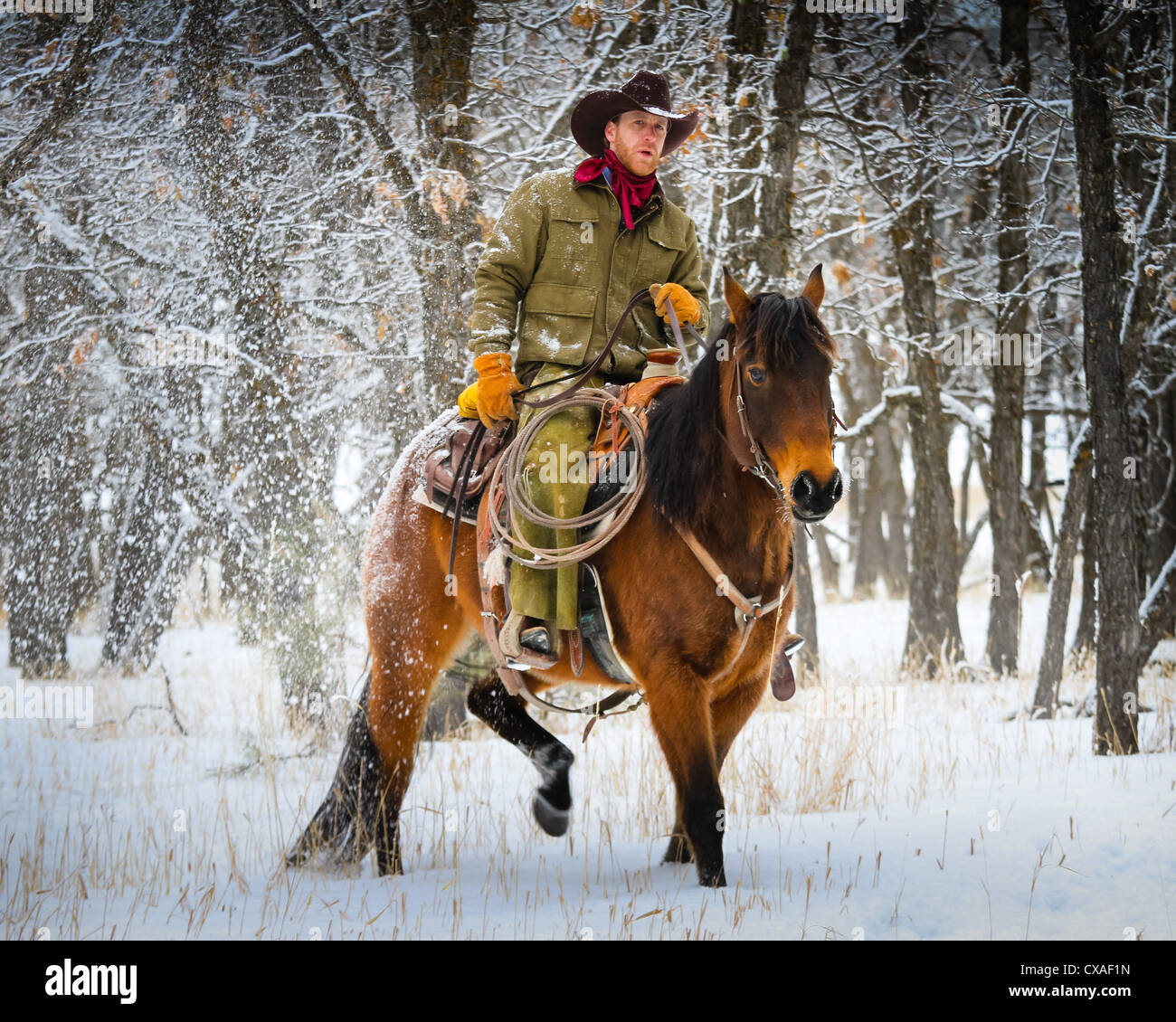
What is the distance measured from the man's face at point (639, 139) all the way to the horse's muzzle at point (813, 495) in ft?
5.96

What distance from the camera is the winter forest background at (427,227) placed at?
762 cm

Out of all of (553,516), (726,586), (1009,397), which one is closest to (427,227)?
(553,516)

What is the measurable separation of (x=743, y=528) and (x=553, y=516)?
784mm

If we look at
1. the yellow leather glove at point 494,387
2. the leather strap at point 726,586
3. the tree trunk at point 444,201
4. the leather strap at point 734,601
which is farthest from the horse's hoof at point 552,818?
the tree trunk at point 444,201

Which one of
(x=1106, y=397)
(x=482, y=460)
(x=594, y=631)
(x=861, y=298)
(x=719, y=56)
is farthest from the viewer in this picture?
(x=861, y=298)

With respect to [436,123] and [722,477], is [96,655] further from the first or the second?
[722,477]

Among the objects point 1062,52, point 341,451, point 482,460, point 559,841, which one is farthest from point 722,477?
point 1062,52

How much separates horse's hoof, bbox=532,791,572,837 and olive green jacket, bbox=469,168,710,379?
1.93 metres

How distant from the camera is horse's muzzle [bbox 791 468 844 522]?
10.7 feet

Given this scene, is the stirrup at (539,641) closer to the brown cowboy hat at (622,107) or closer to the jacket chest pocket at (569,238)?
the jacket chest pocket at (569,238)

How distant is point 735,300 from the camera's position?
3656 millimetres

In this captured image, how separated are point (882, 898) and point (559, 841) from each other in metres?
1.73

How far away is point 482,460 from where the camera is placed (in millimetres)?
4645

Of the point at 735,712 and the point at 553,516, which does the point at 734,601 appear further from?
the point at 553,516
